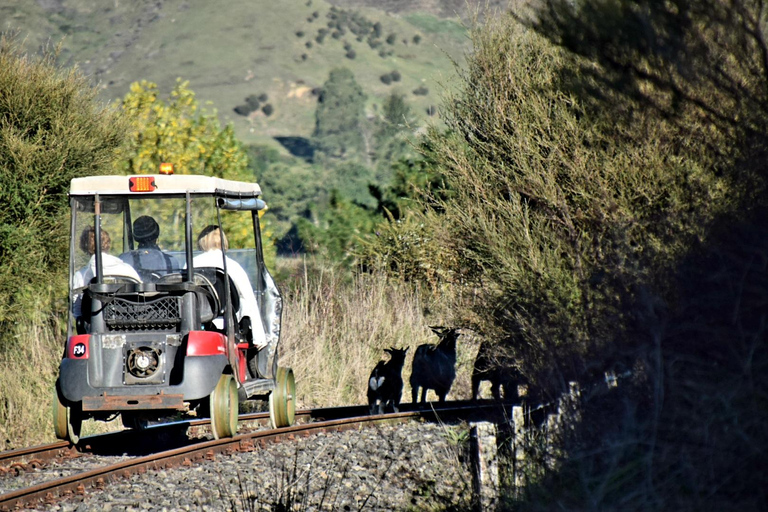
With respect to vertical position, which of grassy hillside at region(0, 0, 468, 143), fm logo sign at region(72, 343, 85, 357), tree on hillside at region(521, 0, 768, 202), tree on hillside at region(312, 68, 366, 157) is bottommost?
fm logo sign at region(72, 343, 85, 357)

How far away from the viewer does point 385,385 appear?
39.4ft

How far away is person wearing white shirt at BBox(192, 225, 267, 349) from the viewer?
9.49 metres

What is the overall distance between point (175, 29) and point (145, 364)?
540ft

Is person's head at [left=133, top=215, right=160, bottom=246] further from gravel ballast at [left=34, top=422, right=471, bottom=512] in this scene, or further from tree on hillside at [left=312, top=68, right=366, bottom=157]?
tree on hillside at [left=312, top=68, right=366, bottom=157]

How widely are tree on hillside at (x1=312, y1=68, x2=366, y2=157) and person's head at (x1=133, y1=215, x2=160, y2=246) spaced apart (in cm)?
11738

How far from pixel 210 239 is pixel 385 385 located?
3543mm

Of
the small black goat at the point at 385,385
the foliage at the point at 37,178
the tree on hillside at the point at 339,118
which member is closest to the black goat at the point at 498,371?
the small black goat at the point at 385,385

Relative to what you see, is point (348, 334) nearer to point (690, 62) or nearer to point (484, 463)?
point (484, 463)

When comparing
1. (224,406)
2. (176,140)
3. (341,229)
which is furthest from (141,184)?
(341,229)

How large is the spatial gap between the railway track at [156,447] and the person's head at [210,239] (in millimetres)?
1998

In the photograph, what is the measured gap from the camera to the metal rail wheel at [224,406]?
9.00m

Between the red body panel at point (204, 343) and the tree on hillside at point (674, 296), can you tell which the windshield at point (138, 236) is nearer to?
the red body panel at point (204, 343)

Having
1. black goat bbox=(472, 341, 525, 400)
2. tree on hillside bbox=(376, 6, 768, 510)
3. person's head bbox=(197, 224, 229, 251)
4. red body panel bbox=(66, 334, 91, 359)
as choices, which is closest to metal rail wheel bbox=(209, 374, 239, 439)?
red body panel bbox=(66, 334, 91, 359)

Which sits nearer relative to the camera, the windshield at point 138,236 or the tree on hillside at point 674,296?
the tree on hillside at point 674,296
